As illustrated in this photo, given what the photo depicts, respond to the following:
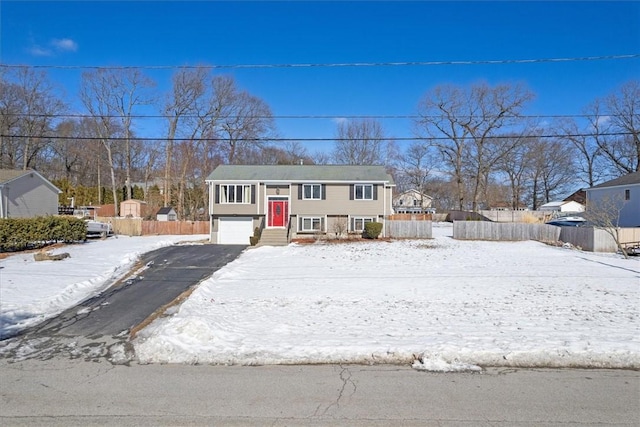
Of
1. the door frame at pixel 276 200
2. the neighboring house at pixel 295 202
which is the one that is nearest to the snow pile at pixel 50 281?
the neighboring house at pixel 295 202

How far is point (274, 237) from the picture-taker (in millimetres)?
25312

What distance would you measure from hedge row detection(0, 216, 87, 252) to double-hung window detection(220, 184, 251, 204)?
9.17 m

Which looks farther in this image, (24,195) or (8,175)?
(24,195)

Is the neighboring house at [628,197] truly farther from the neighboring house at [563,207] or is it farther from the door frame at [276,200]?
the neighboring house at [563,207]

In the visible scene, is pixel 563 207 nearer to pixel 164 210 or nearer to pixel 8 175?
pixel 164 210

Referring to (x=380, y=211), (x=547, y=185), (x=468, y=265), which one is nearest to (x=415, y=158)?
(x=547, y=185)

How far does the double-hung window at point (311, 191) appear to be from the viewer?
2761 cm

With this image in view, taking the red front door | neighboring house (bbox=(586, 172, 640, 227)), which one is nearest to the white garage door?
the red front door

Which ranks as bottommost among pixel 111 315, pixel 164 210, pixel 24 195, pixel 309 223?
pixel 111 315

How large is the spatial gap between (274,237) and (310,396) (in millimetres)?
21114

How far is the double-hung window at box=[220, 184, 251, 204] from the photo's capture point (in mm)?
27719

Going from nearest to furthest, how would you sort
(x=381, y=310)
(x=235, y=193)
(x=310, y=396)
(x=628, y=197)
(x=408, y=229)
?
(x=310, y=396)
(x=381, y=310)
(x=408, y=229)
(x=235, y=193)
(x=628, y=197)

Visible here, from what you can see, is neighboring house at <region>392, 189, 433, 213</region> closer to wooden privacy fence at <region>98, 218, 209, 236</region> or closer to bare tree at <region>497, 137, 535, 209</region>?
bare tree at <region>497, 137, 535, 209</region>

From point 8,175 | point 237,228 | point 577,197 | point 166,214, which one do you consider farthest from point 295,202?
point 577,197
